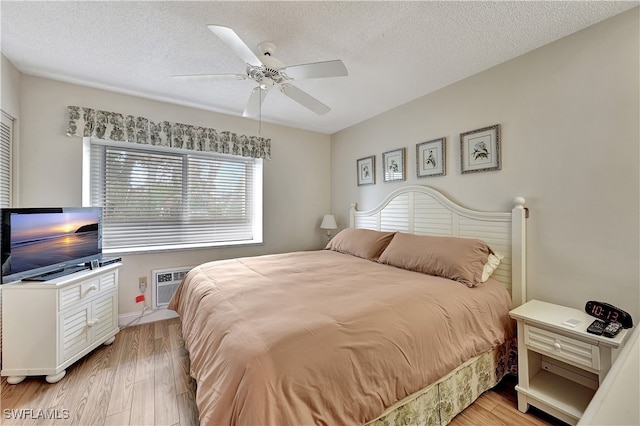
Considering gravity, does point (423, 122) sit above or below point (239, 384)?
above

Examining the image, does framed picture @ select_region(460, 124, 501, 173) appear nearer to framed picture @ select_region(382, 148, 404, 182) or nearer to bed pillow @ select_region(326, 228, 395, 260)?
framed picture @ select_region(382, 148, 404, 182)

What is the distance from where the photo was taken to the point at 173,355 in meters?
2.21

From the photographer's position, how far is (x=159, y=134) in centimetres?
291

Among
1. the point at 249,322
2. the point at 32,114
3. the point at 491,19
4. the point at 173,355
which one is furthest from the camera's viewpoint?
the point at 32,114

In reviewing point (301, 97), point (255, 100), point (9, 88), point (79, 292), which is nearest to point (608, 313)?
point (301, 97)

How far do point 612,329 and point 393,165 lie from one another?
221 centimetres

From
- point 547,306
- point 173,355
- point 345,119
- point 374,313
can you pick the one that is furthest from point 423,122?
point 173,355

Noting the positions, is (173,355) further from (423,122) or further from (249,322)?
(423,122)

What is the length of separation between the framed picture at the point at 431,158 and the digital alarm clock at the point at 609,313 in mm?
1465

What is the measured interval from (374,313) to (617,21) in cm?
234

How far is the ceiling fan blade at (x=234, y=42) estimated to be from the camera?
4.51 ft

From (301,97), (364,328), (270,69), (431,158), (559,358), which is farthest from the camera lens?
(431,158)

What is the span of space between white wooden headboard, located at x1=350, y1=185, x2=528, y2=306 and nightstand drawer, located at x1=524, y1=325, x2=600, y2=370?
453mm

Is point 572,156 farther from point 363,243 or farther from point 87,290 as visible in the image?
point 87,290
